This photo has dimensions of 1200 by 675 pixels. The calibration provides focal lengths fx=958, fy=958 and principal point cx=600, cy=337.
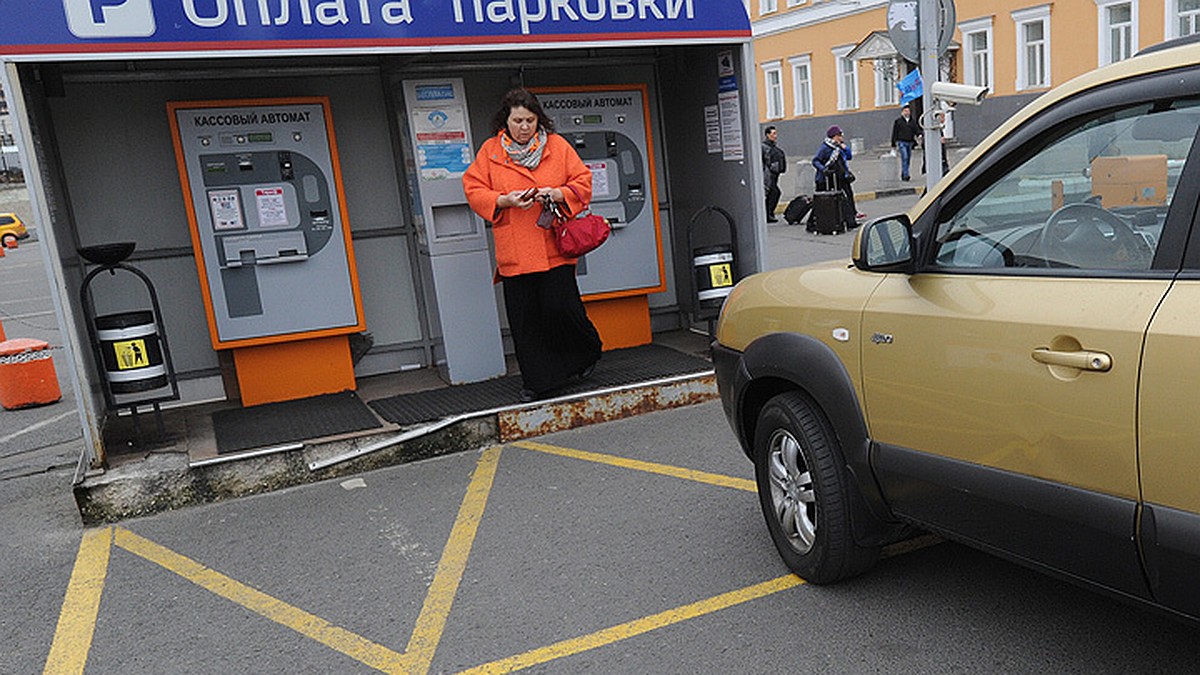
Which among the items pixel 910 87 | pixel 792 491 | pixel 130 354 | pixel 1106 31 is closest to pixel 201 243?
pixel 130 354

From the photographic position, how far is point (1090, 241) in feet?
9.01

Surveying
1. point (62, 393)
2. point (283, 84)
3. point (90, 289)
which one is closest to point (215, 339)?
point (90, 289)

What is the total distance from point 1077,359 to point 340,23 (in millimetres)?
4473

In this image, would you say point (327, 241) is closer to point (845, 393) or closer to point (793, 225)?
point (845, 393)

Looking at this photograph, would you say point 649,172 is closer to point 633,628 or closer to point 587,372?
point 587,372

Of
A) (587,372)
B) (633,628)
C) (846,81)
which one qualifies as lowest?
(633,628)

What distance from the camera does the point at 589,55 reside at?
7461mm

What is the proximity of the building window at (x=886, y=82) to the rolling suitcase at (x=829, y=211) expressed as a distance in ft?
54.1

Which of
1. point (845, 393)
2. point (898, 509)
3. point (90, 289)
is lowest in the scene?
point (898, 509)

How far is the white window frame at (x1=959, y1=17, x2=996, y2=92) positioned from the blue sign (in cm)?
2472

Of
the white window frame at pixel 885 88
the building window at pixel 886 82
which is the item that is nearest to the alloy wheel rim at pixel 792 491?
the building window at pixel 886 82

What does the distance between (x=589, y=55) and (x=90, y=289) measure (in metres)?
3.97

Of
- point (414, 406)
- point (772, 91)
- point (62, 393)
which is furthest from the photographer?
point (772, 91)

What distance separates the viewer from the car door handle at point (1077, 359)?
2.48 m
